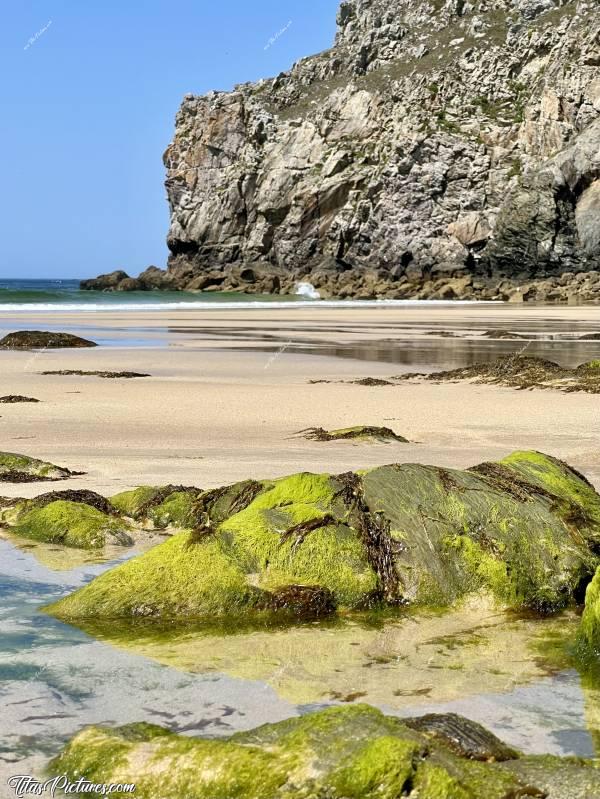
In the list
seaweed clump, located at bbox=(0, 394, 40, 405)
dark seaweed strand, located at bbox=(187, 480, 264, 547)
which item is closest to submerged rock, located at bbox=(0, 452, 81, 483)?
dark seaweed strand, located at bbox=(187, 480, 264, 547)

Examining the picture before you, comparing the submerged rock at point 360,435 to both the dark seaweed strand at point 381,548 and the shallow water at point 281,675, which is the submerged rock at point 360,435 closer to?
the dark seaweed strand at point 381,548

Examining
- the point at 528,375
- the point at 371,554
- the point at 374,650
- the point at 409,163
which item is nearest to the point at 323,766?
the point at 374,650

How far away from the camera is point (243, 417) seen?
11797 millimetres

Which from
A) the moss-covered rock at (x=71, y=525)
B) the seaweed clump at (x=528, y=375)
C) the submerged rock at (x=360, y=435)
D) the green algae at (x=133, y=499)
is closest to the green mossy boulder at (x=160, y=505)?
the green algae at (x=133, y=499)

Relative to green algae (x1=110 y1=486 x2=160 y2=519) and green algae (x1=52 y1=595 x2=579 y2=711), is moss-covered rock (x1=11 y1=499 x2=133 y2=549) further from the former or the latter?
green algae (x1=52 y1=595 x2=579 y2=711)

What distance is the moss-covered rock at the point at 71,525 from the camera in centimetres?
632

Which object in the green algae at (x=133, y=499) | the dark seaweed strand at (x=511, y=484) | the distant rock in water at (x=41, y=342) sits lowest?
the green algae at (x=133, y=499)

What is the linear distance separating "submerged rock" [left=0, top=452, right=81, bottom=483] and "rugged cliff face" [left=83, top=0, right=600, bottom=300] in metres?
57.3

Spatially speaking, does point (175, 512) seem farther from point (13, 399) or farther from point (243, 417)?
point (13, 399)

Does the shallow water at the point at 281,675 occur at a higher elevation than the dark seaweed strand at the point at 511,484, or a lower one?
lower

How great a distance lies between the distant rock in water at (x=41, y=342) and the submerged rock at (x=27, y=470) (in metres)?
16.1

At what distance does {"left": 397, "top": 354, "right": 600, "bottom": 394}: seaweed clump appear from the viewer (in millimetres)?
15156

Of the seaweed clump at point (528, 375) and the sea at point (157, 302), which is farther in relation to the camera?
the sea at point (157, 302)

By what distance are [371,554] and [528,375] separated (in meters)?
11.5
